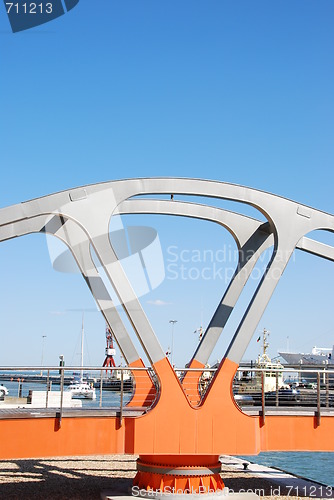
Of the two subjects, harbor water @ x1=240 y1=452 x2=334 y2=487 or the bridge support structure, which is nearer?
the bridge support structure

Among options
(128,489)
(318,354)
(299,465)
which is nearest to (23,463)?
(128,489)

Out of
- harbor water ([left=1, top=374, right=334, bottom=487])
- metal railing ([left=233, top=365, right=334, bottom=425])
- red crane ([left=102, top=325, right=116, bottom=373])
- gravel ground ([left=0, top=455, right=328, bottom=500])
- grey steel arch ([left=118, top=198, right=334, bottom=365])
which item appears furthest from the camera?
red crane ([left=102, top=325, right=116, bottom=373])

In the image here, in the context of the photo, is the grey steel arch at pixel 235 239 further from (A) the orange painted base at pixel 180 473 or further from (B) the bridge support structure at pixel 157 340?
(A) the orange painted base at pixel 180 473

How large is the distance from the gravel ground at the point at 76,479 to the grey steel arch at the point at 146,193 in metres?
6.71

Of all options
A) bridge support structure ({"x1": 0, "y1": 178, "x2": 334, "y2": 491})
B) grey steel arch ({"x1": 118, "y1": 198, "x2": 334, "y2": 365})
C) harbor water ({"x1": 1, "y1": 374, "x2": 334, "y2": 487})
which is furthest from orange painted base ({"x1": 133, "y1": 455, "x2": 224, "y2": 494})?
harbor water ({"x1": 1, "y1": 374, "x2": 334, "y2": 487})

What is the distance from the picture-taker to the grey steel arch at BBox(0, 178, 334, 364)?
15.1m

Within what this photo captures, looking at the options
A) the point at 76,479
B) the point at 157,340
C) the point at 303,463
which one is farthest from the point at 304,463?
the point at 157,340

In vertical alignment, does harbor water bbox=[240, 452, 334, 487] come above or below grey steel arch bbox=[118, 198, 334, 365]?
below

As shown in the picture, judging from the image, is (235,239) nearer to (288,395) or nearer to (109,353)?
(288,395)

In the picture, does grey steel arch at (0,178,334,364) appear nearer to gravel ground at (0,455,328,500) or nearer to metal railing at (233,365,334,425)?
metal railing at (233,365,334,425)

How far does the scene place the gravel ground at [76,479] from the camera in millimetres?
19594

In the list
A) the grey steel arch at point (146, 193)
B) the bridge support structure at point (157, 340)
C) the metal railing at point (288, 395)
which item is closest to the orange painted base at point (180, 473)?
the bridge support structure at point (157, 340)

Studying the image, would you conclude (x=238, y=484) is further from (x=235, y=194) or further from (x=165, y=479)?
(x=235, y=194)

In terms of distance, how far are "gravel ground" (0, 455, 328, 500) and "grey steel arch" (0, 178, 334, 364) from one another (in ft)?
22.0
